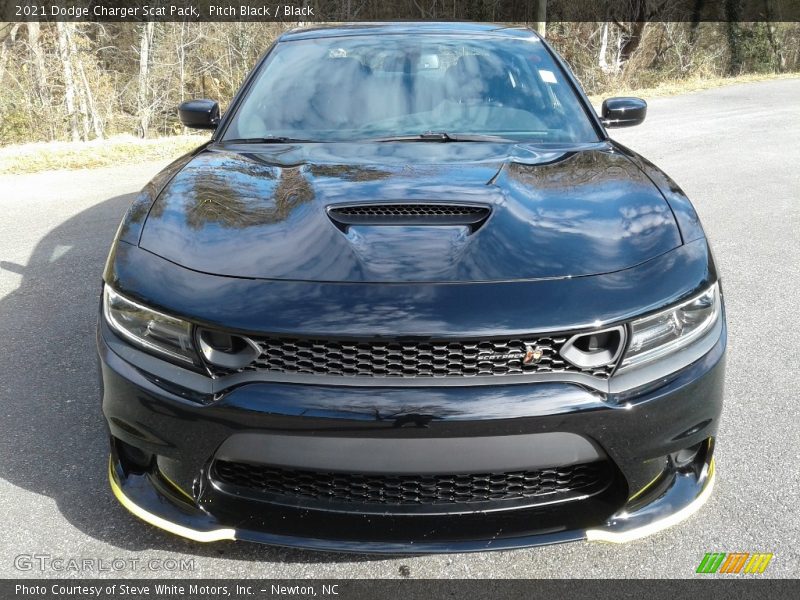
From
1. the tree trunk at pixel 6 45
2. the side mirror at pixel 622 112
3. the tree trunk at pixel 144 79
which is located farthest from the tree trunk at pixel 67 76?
the side mirror at pixel 622 112

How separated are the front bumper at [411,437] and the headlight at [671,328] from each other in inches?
2.9

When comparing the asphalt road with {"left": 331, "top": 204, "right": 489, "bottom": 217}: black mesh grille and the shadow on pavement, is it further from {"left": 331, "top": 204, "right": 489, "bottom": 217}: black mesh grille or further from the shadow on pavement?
{"left": 331, "top": 204, "right": 489, "bottom": 217}: black mesh grille

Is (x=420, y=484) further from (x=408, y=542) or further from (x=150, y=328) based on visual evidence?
(x=150, y=328)

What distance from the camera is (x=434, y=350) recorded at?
6.12 ft

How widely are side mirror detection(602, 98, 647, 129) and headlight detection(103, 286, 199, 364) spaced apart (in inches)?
101

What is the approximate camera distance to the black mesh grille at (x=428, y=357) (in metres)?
1.87

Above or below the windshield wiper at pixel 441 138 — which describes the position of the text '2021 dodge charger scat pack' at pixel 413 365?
below

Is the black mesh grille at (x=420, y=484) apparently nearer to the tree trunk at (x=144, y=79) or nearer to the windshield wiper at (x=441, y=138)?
the windshield wiper at (x=441, y=138)

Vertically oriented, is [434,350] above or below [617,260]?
below

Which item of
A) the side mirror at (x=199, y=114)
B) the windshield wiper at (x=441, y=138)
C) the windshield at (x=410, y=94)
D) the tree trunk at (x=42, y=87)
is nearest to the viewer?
the windshield wiper at (x=441, y=138)

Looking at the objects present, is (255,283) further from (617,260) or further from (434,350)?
(617,260)

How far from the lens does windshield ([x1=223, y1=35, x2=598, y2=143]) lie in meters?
3.20

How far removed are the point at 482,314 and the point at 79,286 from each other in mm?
3564

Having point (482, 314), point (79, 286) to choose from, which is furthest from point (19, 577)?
point (79, 286)
